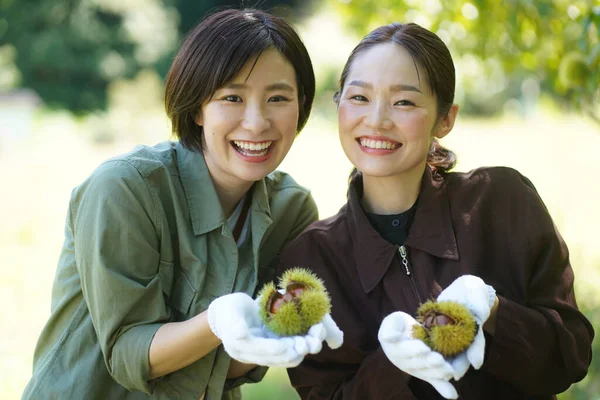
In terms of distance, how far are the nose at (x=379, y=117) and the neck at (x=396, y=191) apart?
23 cm

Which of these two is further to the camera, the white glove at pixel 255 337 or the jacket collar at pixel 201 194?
the jacket collar at pixel 201 194

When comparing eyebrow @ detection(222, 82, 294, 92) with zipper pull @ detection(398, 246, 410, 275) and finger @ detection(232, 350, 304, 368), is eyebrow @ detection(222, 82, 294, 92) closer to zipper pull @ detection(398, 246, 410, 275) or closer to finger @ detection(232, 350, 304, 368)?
zipper pull @ detection(398, 246, 410, 275)

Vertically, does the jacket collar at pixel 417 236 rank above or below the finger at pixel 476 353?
above

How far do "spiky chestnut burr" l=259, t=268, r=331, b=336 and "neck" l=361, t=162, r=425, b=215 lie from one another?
0.65 m

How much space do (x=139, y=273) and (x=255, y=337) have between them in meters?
0.68

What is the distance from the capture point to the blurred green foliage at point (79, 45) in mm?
19891

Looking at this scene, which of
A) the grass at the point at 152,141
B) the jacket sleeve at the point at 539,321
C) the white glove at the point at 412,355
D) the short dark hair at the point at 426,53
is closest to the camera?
the white glove at the point at 412,355

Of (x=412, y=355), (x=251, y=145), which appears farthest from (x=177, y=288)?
→ (x=412, y=355)

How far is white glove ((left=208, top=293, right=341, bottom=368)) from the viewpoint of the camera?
198cm

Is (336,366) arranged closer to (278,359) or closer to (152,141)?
(278,359)

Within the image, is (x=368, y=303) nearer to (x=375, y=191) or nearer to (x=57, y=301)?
(x=375, y=191)

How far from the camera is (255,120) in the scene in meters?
2.62

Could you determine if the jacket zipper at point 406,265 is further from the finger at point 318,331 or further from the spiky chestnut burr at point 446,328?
the finger at point 318,331

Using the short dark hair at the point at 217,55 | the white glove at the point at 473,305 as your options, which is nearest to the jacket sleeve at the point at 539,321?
the white glove at the point at 473,305
